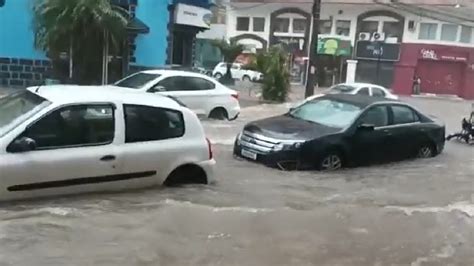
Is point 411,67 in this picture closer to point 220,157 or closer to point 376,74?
point 376,74

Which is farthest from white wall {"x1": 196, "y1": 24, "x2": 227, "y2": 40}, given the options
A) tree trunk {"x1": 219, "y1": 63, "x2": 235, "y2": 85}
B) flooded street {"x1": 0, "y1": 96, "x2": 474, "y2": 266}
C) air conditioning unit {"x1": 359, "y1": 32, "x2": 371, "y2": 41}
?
flooded street {"x1": 0, "y1": 96, "x2": 474, "y2": 266}

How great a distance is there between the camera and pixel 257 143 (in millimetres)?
10641

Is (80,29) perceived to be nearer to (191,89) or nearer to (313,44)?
(191,89)

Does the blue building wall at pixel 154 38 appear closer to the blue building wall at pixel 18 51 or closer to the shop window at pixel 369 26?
the blue building wall at pixel 18 51

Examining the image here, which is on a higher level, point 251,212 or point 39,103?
point 39,103

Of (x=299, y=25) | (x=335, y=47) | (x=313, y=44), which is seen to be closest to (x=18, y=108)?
(x=313, y=44)

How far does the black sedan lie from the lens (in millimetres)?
10414

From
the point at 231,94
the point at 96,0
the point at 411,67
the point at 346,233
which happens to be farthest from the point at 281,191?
the point at 411,67

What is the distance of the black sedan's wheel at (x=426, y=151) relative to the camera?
12.9 meters

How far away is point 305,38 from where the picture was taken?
161 ft

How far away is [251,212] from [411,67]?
40151 millimetres

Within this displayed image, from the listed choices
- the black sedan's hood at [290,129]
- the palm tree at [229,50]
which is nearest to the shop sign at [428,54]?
the palm tree at [229,50]

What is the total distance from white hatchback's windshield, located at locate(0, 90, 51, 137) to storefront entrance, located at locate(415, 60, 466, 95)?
136 feet

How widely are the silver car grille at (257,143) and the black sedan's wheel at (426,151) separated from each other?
388cm
